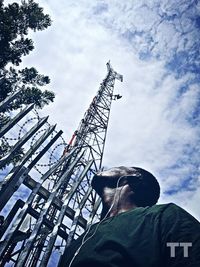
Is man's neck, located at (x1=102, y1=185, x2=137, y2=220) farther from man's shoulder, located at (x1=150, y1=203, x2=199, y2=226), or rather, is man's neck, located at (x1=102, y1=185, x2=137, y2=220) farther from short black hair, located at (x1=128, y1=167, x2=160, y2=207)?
man's shoulder, located at (x1=150, y1=203, x2=199, y2=226)

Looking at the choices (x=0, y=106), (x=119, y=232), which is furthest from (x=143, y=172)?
(x=0, y=106)

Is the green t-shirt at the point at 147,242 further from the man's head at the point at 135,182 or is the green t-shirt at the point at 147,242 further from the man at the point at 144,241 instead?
the man's head at the point at 135,182

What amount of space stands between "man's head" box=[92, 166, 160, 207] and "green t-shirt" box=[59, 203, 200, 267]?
1.12 m

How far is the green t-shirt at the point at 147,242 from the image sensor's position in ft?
6.02

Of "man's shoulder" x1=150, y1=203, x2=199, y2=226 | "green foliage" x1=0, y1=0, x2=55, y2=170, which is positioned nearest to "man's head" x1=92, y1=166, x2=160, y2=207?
"man's shoulder" x1=150, y1=203, x2=199, y2=226

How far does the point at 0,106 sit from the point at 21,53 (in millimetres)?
9077

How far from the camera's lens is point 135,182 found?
384 cm

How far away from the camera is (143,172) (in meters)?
3.95

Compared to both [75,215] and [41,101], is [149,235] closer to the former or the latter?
[75,215]

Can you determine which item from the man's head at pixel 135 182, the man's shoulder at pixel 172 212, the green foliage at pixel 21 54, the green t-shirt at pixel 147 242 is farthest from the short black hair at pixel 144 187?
the green foliage at pixel 21 54

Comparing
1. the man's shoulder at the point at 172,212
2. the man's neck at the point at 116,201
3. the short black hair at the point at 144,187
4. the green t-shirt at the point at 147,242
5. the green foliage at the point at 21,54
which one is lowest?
the green t-shirt at the point at 147,242

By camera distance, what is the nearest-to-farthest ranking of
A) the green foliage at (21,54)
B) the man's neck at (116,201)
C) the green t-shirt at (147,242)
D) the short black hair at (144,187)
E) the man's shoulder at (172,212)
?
the green t-shirt at (147,242)
the man's shoulder at (172,212)
the man's neck at (116,201)
the short black hair at (144,187)
the green foliage at (21,54)

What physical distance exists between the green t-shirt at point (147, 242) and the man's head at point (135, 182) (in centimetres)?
112

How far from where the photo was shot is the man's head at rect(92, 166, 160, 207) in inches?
144
